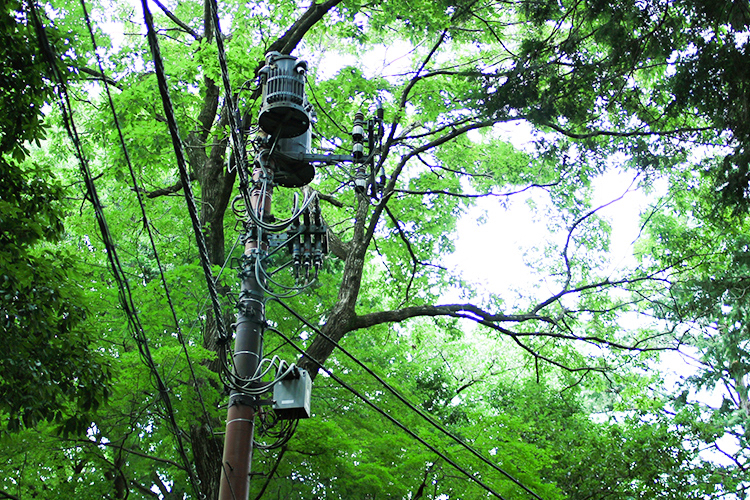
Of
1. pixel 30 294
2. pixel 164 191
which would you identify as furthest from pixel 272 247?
pixel 164 191

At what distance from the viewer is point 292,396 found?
602cm

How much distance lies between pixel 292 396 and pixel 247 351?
0.59m

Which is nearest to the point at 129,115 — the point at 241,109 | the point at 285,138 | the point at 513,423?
the point at 241,109

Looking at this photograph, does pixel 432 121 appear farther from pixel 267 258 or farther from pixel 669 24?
pixel 267 258

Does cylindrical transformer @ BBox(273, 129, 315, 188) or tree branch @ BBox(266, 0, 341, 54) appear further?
tree branch @ BBox(266, 0, 341, 54)

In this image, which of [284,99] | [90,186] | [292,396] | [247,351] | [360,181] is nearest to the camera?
[90,186]

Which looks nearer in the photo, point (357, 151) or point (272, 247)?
point (272, 247)

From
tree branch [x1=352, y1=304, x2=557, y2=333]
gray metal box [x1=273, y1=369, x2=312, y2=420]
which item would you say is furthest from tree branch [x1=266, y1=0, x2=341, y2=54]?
gray metal box [x1=273, y1=369, x2=312, y2=420]

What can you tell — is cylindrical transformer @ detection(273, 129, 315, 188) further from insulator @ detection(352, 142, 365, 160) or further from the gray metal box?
the gray metal box

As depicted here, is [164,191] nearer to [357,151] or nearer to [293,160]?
[293,160]

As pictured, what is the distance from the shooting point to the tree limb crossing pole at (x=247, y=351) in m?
5.61

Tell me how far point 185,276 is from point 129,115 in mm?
3334

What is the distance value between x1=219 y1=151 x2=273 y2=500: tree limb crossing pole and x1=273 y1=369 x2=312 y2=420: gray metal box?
0.22m

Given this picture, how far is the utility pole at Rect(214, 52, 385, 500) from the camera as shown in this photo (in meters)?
→ 5.88
